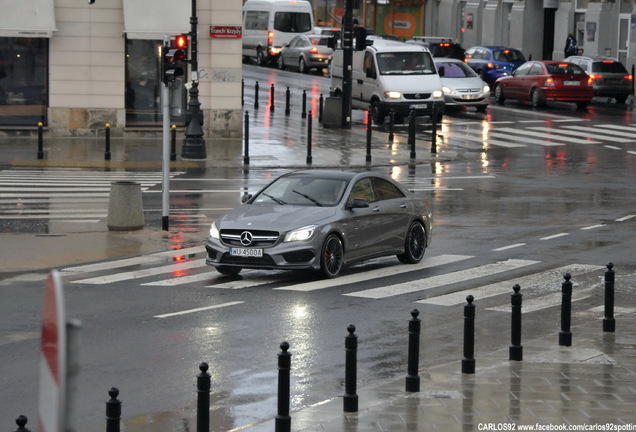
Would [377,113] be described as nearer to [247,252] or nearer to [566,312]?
[247,252]

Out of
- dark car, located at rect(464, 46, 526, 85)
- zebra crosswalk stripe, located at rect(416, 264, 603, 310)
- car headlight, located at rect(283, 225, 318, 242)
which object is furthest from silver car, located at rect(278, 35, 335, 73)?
car headlight, located at rect(283, 225, 318, 242)

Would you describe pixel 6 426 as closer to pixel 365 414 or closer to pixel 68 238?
pixel 365 414

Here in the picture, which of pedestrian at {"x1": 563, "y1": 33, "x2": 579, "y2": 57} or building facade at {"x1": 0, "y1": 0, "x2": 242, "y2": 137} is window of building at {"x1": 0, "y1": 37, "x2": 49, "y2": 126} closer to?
building facade at {"x1": 0, "y1": 0, "x2": 242, "y2": 137}

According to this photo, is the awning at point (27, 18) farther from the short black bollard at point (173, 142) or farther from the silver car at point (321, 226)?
the silver car at point (321, 226)

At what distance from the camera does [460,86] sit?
42719 millimetres

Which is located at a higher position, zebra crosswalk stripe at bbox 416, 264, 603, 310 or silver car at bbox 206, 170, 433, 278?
silver car at bbox 206, 170, 433, 278

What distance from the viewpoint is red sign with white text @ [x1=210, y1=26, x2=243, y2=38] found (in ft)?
113

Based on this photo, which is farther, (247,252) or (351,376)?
(247,252)

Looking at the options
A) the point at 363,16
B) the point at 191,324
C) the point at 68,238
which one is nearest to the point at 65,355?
the point at 191,324

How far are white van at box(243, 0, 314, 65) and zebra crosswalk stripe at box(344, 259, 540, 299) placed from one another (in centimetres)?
4784

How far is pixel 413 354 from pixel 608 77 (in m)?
39.9

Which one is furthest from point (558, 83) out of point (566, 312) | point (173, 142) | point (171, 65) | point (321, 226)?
point (566, 312)

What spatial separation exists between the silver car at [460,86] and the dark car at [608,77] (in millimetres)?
6686

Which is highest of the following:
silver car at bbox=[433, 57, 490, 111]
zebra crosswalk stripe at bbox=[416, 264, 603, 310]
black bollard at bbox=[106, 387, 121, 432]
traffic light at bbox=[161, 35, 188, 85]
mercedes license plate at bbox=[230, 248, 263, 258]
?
traffic light at bbox=[161, 35, 188, 85]
